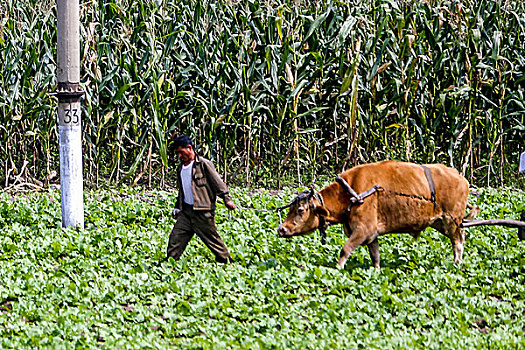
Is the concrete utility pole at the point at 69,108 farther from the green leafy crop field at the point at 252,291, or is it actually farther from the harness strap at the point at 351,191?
the harness strap at the point at 351,191

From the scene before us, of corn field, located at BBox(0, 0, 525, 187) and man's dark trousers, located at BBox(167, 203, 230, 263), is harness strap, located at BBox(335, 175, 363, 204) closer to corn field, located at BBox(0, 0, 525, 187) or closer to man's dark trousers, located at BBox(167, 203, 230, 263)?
man's dark trousers, located at BBox(167, 203, 230, 263)

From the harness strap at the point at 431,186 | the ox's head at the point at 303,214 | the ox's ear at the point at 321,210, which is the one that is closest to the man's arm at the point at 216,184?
the ox's head at the point at 303,214

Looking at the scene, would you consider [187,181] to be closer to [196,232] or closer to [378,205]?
[196,232]

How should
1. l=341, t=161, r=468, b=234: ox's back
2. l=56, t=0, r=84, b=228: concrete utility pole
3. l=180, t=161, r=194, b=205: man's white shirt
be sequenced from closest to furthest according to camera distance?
l=341, t=161, r=468, b=234: ox's back, l=180, t=161, r=194, b=205: man's white shirt, l=56, t=0, r=84, b=228: concrete utility pole

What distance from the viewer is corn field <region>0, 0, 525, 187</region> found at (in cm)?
1343

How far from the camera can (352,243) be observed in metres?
8.47

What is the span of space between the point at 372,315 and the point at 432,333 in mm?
631

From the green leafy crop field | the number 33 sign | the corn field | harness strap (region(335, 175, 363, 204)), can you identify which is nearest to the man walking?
the green leafy crop field

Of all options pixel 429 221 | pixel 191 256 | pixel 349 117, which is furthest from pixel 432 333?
pixel 349 117

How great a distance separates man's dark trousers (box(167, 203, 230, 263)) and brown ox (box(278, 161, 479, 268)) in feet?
2.42

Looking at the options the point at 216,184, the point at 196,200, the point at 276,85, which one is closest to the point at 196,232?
the point at 196,200

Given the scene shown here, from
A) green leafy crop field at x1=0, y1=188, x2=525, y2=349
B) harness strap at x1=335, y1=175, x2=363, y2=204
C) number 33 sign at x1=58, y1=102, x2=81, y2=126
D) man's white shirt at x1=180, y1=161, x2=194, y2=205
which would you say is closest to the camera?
green leafy crop field at x1=0, y1=188, x2=525, y2=349

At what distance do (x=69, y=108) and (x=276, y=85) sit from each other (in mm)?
Result: 4057

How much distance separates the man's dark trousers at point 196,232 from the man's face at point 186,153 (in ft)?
1.53
